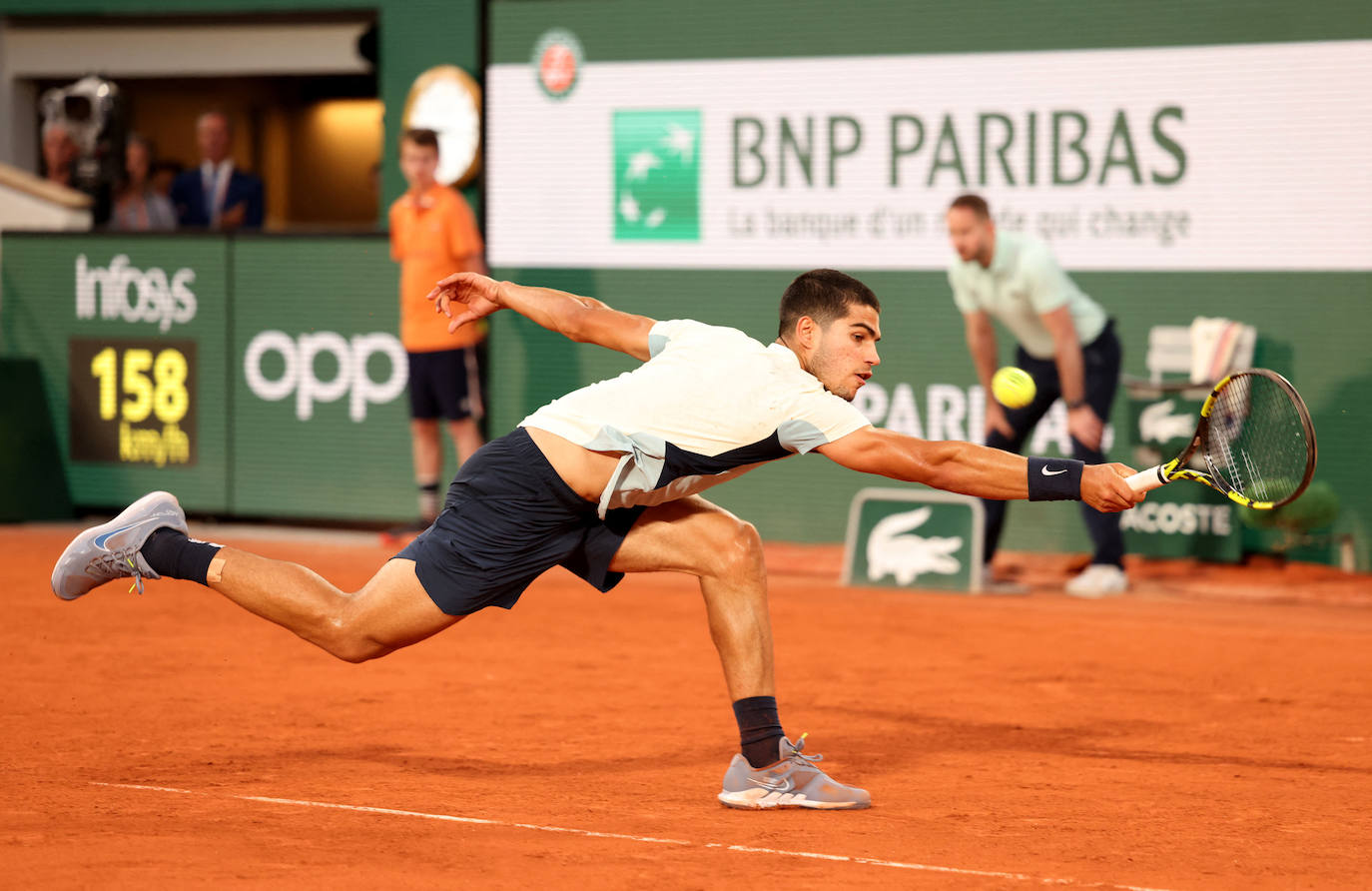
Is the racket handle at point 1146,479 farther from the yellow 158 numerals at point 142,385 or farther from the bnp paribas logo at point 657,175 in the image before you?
the yellow 158 numerals at point 142,385

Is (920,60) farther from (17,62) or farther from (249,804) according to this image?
(17,62)

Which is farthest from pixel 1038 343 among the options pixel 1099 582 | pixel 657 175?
pixel 657 175

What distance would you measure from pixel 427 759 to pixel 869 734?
1.59m

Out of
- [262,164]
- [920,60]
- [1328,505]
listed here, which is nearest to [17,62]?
[262,164]

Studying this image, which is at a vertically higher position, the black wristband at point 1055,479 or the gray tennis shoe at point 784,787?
the black wristband at point 1055,479

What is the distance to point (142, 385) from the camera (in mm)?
11945

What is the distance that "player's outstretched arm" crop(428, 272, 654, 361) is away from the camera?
518cm

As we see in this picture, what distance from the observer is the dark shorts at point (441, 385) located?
418 inches

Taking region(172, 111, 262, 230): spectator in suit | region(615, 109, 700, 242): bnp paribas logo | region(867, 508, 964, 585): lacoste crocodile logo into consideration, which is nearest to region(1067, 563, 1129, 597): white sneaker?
region(867, 508, 964, 585): lacoste crocodile logo

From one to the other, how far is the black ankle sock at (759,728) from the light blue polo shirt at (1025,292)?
15.1 feet

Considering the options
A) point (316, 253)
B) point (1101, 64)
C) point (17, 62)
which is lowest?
point (316, 253)

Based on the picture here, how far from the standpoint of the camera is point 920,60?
10305mm

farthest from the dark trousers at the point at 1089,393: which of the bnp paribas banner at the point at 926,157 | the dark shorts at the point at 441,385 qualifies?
the dark shorts at the point at 441,385

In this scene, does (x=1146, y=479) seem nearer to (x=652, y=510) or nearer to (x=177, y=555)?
(x=652, y=510)
